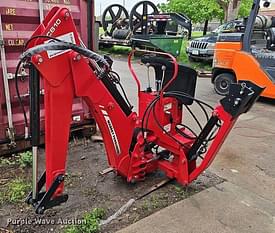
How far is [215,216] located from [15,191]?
1748mm

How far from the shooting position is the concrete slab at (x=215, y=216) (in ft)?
7.90

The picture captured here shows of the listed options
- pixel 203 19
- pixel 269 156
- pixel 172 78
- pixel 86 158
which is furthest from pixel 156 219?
pixel 203 19

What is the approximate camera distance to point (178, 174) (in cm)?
292

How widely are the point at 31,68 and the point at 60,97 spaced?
27 centimetres

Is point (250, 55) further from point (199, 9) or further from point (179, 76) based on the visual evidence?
point (199, 9)

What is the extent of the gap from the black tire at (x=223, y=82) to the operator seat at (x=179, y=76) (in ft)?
13.7

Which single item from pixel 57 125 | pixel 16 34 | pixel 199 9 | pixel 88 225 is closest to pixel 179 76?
pixel 57 125

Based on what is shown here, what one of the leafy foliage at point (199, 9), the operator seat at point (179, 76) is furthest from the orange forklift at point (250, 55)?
the leafy foliage at point (199, 9)

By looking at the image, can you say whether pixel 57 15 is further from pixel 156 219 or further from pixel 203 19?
pixel 203 19

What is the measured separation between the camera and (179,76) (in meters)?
2.88

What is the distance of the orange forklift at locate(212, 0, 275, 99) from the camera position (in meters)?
5.92

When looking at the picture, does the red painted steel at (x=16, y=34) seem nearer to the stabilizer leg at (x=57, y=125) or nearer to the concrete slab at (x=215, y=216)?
the stabilizer leg at (x=57, y=125)

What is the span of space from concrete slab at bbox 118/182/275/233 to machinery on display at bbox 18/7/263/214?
277mm

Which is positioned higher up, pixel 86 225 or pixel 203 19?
pixel 203 19
